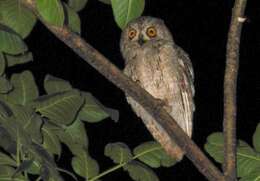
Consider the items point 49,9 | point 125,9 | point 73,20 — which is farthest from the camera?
point 73,20

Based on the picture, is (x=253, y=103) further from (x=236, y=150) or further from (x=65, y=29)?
(x=65, y=29)

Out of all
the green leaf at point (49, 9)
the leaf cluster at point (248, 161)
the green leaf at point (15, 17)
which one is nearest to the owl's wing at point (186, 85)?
the leaf cluster at point (248, 161)

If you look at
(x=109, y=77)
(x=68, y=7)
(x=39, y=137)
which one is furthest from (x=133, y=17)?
(x=39, y=137)

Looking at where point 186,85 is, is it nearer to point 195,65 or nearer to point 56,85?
point 56,85

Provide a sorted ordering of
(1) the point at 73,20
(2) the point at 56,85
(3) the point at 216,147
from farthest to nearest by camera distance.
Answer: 1. (3) the point at 216,147
2. (2) the point at 56,85
3. (1) the point at 73,20

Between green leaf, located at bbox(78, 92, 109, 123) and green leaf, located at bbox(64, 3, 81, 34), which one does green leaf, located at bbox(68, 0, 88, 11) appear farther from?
green leaf, located at bbox(78, 92, 109, 123)

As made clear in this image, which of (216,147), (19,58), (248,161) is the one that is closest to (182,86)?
(216,147)

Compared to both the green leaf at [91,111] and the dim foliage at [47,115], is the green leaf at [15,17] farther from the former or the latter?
the green leaf at [91,111]
